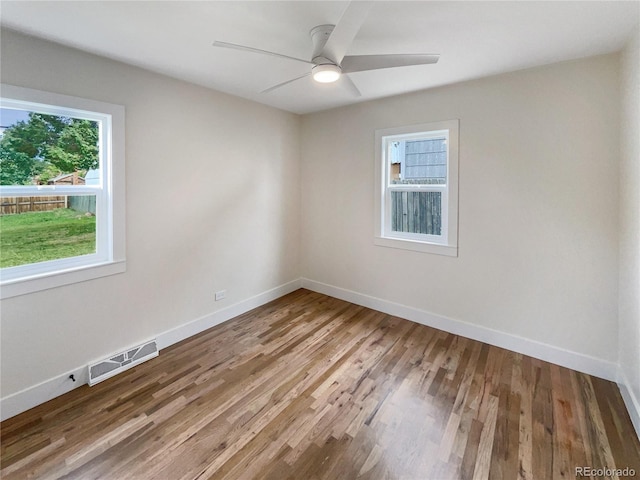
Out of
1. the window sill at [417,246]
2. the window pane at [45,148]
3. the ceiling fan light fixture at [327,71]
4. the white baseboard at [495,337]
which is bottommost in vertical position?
the white baseboard at [495,337]

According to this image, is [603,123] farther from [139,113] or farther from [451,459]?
[139,113]

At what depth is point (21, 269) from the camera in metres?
2.07

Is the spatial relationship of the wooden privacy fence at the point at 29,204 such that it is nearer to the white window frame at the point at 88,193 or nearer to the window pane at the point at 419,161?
the white window frame at the point at 88,193

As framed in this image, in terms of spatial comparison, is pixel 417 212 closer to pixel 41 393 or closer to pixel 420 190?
pixel 420 190

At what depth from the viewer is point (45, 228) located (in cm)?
220

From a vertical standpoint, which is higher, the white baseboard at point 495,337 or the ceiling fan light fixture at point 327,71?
the ceiling fan light fixture at point 327,71

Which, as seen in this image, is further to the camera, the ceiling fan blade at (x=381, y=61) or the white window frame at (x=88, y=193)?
the white window frame at (x=88, y=193)

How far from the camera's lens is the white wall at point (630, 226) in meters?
1.88

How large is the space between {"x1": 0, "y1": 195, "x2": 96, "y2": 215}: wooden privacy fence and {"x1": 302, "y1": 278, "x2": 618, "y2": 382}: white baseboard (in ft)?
9.37

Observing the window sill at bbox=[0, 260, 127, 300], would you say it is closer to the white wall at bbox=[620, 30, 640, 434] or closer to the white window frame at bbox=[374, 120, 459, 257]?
the white window frame at bbox=[374, 120, 459, 257]

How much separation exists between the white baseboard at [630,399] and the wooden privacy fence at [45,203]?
161 inches

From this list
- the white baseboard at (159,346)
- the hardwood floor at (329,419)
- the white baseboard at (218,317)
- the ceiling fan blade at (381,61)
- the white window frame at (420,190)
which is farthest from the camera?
the white window frame at (420,190)

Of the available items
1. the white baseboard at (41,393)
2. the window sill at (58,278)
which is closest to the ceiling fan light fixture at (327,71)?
the window sill at (58,278)

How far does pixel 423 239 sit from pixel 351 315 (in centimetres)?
122
